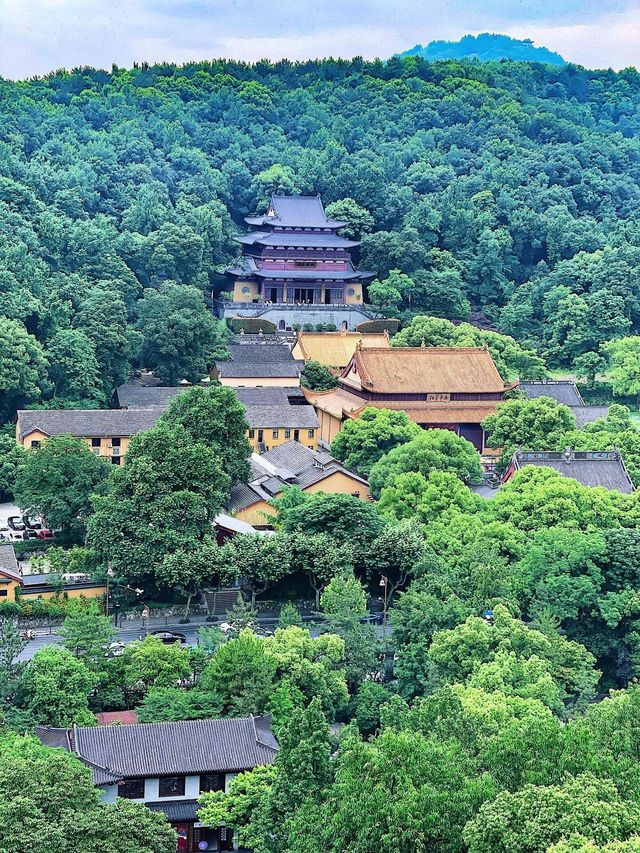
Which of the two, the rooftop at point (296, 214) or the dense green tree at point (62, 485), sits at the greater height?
the rooftop at point (296, 214)

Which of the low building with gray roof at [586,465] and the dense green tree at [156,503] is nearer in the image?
the dense green tree at [156,503]

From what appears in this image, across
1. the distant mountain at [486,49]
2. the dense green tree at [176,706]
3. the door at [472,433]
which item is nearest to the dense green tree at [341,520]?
the dense green tree at [176,706]

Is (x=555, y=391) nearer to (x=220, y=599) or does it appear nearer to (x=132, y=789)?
(x=220, y=599)

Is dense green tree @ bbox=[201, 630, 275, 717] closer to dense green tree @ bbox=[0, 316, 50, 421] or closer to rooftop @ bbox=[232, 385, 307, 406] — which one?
dense green tree @ bbox=[0, 316, 50, 421]

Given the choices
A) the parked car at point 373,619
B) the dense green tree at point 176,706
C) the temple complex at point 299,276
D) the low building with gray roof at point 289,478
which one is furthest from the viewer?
the temple complex at point 299,276

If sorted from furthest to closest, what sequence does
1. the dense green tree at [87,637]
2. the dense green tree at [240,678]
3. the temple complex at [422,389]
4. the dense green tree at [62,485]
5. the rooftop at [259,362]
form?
the rooftop at [259,362] → the temple complex at [422,389] → the dense green tree at [62,485] → the dense green tree at [87,637] → the dense green tree at [240,678]

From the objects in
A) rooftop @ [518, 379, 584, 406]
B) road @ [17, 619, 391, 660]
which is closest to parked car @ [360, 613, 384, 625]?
road @ [17, 619, 391, 660]

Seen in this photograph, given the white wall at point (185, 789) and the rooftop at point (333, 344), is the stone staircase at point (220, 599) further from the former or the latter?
the rooftop at point (333, 344)
